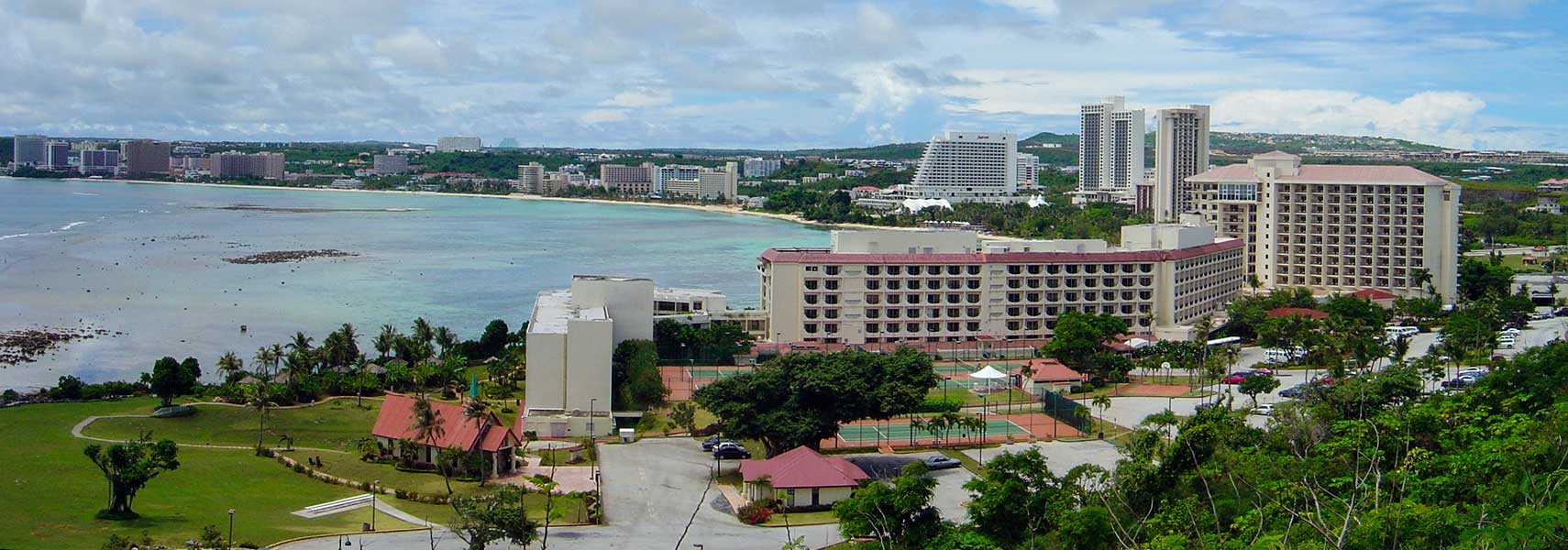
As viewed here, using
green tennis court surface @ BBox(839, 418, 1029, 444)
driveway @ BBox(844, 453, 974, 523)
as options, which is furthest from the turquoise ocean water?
driveway @ BBox(844, 453, 974, 523)

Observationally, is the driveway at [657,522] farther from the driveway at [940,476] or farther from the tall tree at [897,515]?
the tall tree at [897,515]

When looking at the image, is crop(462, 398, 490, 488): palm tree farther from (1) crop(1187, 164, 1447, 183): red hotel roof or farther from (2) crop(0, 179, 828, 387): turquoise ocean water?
(1) crop(1187, 164, 1447, 183): red hotel roof

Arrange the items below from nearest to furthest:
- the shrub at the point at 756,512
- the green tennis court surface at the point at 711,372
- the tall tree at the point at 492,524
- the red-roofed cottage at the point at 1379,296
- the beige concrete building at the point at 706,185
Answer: the tall tree at the point at 492,524
the shrub at the point at 756,512
the green tennis court surface at the point at 711,372
the red-roofed cottage at the point at 1379,296
the beige concrete building at the point at 706,185

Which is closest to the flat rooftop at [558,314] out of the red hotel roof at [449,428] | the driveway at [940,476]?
the red hotel roof at [449,428]

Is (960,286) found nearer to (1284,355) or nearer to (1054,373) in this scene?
(1054,373)

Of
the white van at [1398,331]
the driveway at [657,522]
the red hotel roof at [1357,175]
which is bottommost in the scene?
the driveway at [657,522]
